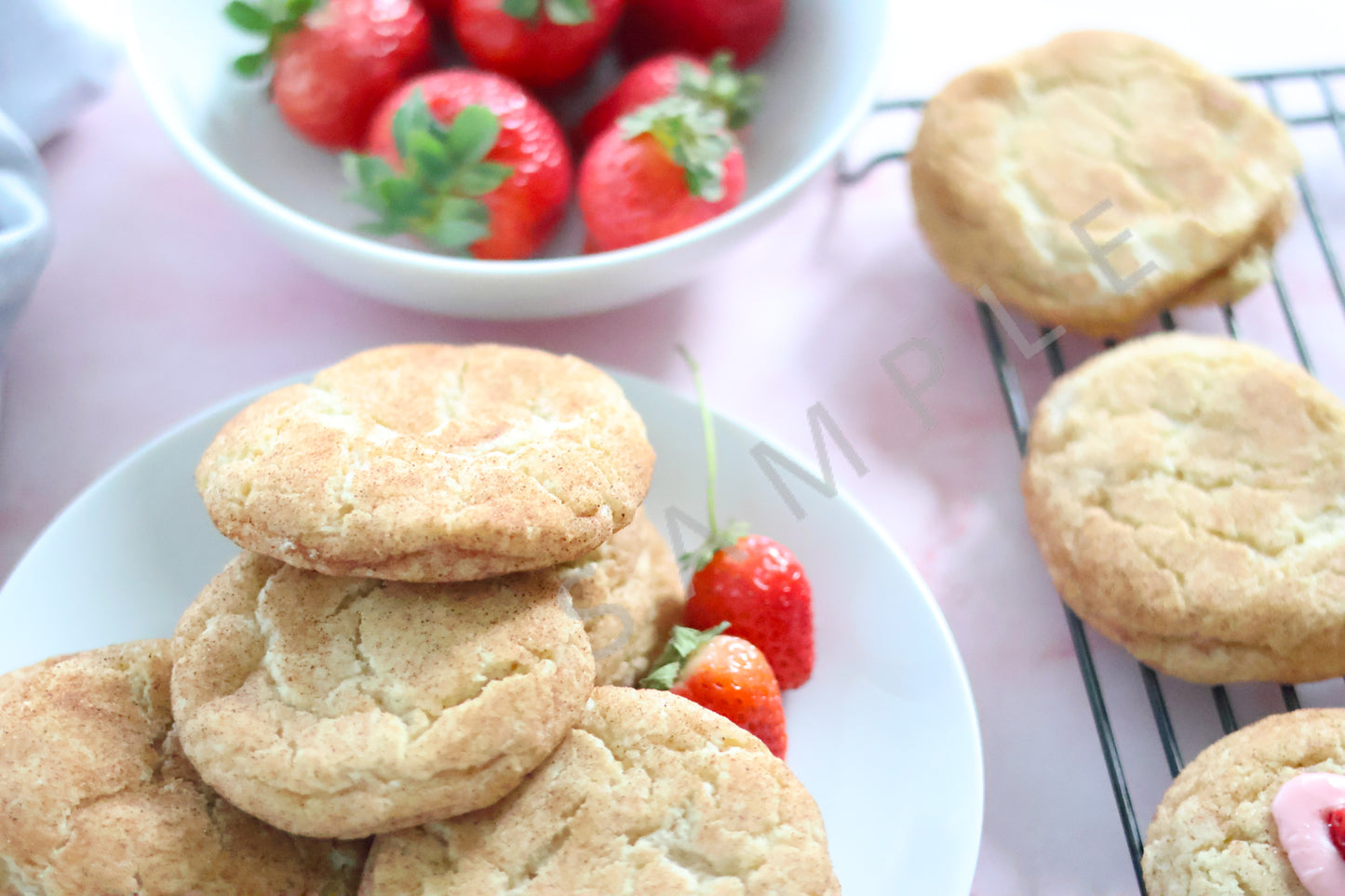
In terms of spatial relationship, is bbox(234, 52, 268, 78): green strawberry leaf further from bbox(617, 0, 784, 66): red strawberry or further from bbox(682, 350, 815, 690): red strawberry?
bbox(682, 350, 815, 690): red strawberry

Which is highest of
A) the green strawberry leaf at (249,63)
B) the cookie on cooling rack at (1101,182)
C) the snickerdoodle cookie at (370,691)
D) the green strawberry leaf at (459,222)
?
the green strawberry leaf at (249,63)

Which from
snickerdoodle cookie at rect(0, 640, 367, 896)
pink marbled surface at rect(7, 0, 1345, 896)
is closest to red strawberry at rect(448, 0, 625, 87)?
pink marbled surface at rect(7, 0, 1345, 896)

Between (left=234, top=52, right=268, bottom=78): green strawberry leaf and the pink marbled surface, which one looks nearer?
the pink marbled surface

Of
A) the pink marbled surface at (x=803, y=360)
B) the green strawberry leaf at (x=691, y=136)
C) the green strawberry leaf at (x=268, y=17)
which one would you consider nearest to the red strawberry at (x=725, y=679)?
the pink marbled surface at (x=803, y=360)

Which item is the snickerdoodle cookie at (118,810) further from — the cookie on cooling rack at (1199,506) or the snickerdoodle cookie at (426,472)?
the cookie on cooling rack at (1199,506)

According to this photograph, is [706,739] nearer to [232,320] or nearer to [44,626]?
[44,626]

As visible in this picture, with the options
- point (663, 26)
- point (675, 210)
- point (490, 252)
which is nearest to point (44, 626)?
point (490, 252)
